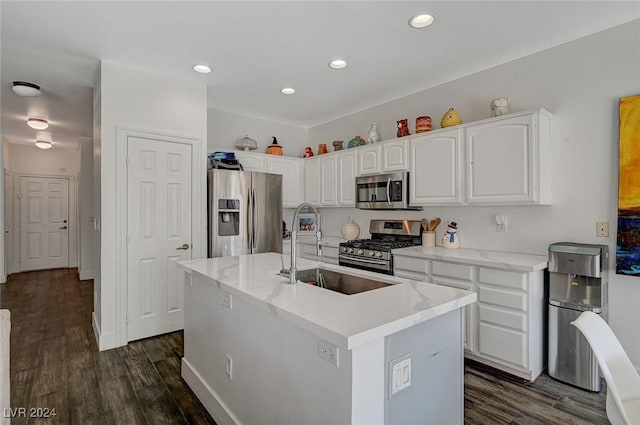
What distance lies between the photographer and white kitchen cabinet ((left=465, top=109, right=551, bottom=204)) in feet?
8.68

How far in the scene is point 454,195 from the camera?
10.5 feet

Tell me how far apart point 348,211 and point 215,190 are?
77.6 inches

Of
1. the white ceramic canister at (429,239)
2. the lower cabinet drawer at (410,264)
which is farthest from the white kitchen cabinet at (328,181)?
the lower cabinet drawer at (410,264)

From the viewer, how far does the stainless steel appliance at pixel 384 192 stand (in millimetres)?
3654

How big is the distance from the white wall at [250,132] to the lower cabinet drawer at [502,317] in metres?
3.64

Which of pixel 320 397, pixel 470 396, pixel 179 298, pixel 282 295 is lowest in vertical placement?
pixel 470 396

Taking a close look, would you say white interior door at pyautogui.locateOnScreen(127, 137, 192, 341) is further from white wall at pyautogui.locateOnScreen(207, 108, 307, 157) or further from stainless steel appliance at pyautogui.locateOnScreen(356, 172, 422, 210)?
stainless steel appliance at pyautogui.locateOnScreen(356, 172, 422, 210)

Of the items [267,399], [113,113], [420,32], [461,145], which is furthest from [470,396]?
[113,113]

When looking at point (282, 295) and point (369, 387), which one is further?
point (282, 295)

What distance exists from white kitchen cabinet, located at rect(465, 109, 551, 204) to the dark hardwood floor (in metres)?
1.44

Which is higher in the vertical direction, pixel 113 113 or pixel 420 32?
pixel 420 32

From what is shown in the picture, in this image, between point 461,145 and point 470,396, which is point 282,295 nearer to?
point 470,396

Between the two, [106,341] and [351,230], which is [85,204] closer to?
[106,341]

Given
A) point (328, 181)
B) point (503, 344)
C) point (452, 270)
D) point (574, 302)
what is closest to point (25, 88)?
point (328, 181)
